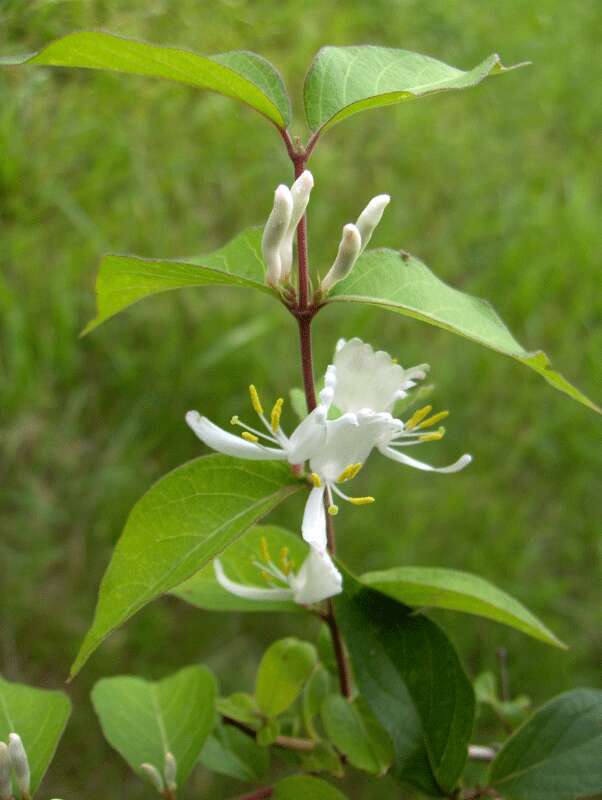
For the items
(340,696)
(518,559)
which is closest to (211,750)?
(340,696)

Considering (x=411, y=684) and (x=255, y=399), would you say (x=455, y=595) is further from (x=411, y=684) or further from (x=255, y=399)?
(x=255, y=399)

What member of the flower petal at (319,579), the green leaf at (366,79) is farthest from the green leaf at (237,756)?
the green leaf at (366,79)

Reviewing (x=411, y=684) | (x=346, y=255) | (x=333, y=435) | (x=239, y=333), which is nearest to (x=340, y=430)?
(x=333, y=435)

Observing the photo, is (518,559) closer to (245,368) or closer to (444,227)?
(245,368)

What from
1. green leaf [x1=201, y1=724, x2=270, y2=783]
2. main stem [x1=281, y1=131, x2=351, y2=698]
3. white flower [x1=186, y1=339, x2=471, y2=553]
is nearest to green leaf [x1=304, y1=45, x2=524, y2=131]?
main stem [x1=281, y1=131, x2=351, y2=698]

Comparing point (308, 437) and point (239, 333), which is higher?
point (308, 437)

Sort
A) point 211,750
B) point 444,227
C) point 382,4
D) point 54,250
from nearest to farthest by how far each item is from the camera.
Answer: point 211,750 → point 54,250 → point 444,227 → point 382,4
